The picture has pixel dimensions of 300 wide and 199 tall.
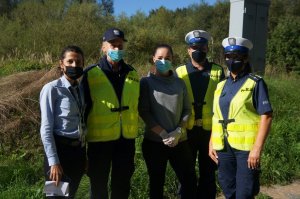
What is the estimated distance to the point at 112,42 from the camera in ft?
13.9

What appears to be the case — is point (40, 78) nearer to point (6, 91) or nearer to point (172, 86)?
point (6, 91)

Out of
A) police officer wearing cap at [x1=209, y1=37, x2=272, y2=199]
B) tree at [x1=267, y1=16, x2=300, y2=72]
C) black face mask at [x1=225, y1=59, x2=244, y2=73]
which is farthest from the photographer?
tree at [x1=267, y1=16, x2=300, y2=72]

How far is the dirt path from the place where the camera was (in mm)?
6130

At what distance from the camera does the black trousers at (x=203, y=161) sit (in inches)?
193

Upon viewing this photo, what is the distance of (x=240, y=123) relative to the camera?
4.02m

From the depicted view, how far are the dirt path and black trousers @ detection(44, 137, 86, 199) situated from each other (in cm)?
261

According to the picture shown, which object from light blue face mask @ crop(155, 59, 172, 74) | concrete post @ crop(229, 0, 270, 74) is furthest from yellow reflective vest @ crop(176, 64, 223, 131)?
concrete post @ crop(229, 0, 270, 74)

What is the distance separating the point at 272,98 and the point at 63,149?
768 centimetres

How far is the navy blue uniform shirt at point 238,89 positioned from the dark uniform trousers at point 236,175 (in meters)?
0.37

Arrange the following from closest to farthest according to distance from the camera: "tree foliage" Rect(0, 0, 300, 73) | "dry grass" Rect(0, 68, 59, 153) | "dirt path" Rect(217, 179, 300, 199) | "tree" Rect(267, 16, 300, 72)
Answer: "dirt path" Rect(217, 179, 300, 199) < "dry grass" Rect(0, 68, 59, 153) < "tree foliage" Rect(0, 0, 300, 73) < "tree" Rect(267, 16, 300, 72)

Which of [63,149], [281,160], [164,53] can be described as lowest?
[281,160]

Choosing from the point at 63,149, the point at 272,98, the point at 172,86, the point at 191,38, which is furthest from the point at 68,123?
the point at 272,98

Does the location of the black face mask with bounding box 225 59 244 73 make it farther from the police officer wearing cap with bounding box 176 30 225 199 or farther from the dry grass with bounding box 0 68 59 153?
the dry grass with bounding box 0 68 59 153

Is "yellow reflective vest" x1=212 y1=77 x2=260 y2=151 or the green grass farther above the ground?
"yellow reflective vest" x1=212 y1=77 x2=260 y2=151
